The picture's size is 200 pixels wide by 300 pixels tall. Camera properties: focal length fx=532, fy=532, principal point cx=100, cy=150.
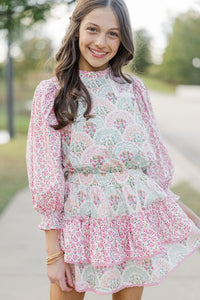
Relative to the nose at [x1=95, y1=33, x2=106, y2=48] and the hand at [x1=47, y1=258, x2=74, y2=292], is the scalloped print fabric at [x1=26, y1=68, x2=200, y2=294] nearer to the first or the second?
the hand at [x1=47, y1=258, x2=74, y2=292]

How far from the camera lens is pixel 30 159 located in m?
2.10

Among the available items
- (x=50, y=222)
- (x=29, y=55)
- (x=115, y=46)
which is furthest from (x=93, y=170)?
(x=29, y=55)

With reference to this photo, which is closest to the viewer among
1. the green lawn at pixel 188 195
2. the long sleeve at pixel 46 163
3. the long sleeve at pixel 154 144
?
the long sleeve at pixel 46 163

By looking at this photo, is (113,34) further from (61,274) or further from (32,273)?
(32,273)

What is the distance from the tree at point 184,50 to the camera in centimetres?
5675

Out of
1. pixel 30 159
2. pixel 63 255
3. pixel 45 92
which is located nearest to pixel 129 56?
pixel 45 92

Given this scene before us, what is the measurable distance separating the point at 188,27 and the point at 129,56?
57414 mm

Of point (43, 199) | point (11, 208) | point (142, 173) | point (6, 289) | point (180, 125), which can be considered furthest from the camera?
point (180, 125)

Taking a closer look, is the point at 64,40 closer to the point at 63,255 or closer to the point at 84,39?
the point at 84,39

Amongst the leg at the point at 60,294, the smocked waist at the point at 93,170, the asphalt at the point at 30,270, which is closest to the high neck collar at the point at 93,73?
the smocked waist at the point at 93,170

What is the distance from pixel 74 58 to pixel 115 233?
28.1 inches

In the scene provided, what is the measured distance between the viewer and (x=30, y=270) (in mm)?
3865

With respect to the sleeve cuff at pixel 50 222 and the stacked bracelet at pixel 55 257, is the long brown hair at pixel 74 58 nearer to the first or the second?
the sleeve cuff at pixel 50 222

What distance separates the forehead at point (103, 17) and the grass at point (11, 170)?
388 cm
